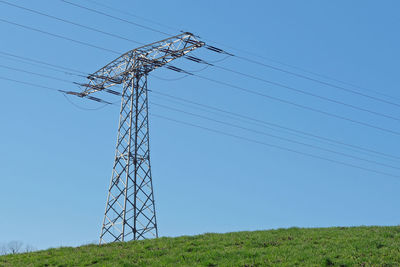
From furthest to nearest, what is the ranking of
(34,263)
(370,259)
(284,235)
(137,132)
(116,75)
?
(116,75) < (137,132) < (284,235) < (34,263) < (370,259)

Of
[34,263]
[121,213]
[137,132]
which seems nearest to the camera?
[34,263]

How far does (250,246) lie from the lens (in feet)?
76.9

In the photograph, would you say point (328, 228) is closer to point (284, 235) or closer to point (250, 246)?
point (284, 235)

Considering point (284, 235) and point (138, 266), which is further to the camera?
point (284, 235)

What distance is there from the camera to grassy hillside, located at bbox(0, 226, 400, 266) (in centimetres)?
2078

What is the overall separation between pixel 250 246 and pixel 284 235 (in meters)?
2.70

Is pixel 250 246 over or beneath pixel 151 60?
beneath

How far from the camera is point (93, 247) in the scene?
26484mm

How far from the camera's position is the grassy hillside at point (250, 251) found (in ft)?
68.2

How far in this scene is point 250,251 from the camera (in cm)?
2198

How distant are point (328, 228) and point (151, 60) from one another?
53.7 feet

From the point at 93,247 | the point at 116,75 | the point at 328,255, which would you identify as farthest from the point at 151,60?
the point at 328,255

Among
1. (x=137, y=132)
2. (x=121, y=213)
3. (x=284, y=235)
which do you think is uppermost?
(x=137, y=132)

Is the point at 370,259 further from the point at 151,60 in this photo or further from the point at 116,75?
the point at 116,75
